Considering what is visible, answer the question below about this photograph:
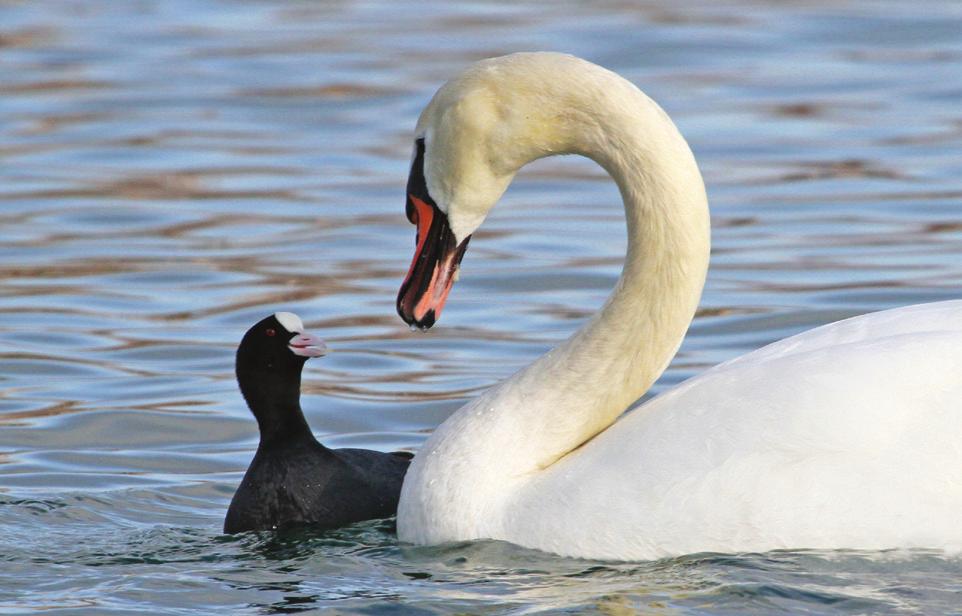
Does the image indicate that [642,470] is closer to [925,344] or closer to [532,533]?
[532,533]

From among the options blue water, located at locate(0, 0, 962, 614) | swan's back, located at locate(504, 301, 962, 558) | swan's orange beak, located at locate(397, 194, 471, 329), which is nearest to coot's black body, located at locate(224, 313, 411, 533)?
blue water, located at locate(0, 0, 962, 614)

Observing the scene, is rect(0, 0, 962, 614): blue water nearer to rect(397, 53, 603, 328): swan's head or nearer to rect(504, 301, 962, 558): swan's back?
rect(504, 301, 962, 558): swan's back

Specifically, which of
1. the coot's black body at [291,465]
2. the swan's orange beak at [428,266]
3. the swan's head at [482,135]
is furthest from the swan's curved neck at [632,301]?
the coot's black body at [291,465]

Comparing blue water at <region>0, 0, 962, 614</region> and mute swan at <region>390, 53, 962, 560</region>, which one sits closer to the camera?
mute swan at <region>390, 53, 962, 560</region>

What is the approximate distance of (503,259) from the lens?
1230 centimetres

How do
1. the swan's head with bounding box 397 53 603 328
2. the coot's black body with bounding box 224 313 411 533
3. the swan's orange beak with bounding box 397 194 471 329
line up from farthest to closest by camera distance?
the coot's black body with bounding box 224 313 411 533 < the swan's orange beak with bounding box 397 194 471 329 < the swan's head with bounding box 397 53 603 328

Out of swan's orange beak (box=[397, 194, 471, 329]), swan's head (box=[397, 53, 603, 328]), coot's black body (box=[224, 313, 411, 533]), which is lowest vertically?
coot's black body (box=[224, 313, 411, 533])

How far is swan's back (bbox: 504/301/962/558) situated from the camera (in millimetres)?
6090

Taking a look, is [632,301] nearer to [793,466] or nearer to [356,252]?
[793,466]

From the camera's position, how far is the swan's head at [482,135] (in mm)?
6637

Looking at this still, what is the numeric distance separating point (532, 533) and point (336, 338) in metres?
4.33

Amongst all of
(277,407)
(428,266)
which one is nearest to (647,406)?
(428,266)

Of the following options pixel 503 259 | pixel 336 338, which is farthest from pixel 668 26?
pixel 336 338

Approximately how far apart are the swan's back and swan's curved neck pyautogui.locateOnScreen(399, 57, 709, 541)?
342mm
